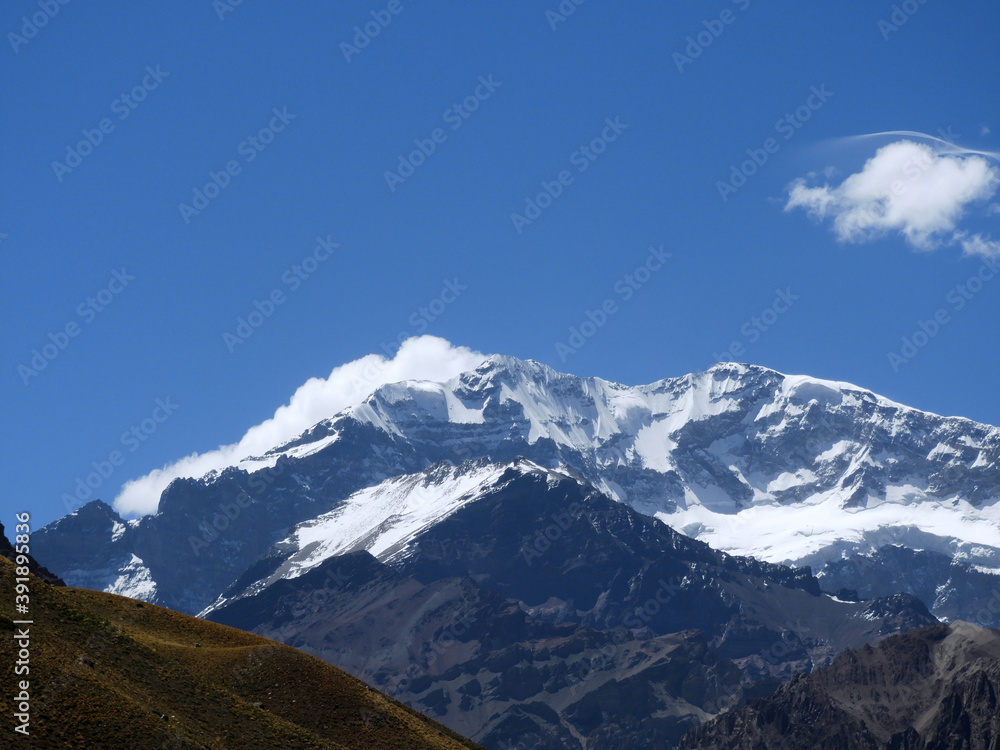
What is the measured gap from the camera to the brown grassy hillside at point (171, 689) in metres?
71.1

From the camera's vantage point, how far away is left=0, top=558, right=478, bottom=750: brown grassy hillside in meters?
71.1

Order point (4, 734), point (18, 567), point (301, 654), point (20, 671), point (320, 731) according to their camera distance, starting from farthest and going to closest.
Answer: point (301, 654) → point (320, 731) → point (18, 567) → point (20, 671) → point (4, 734)

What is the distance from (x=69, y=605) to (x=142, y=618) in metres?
16.0

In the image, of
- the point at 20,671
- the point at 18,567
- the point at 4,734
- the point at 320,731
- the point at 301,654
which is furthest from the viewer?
the point at 301,654

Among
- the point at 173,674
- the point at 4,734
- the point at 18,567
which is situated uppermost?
the point at 18,567

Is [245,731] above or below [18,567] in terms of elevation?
below

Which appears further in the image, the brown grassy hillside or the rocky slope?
the brown grassy hillside

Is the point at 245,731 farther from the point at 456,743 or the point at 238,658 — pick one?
the point at 456,743

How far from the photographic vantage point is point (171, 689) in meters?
84.4

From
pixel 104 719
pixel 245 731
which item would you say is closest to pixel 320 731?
pixel 245 731

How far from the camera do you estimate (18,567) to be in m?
84.2

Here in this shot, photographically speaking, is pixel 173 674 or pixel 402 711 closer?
pixel 173 674

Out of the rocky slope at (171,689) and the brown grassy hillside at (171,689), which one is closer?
the rocky slope at (171,689)

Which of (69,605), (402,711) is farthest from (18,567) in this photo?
(402,711)
